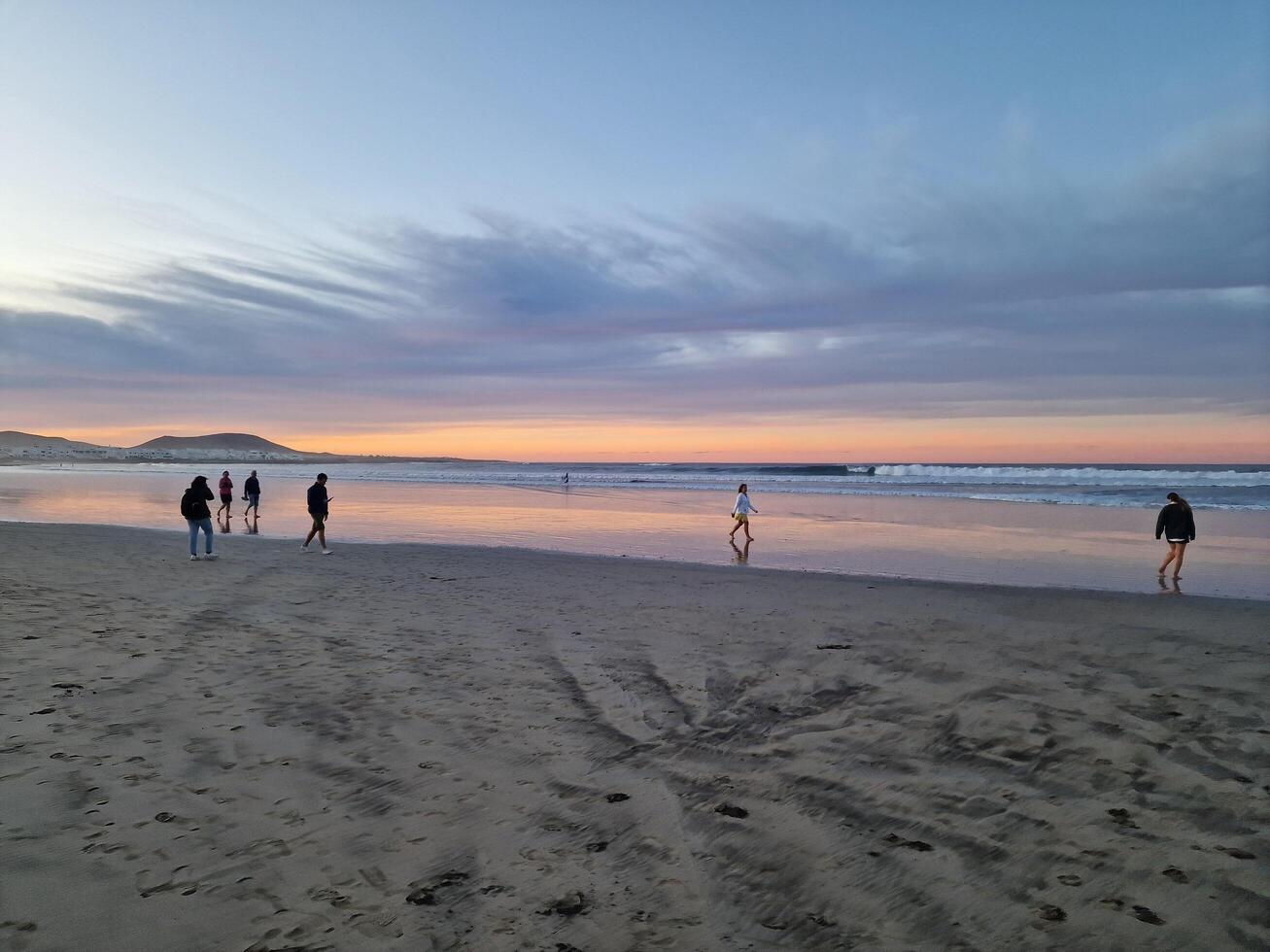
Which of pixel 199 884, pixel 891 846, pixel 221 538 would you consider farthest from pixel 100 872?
pixel 221 538

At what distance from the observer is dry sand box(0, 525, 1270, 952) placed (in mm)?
→ 3469

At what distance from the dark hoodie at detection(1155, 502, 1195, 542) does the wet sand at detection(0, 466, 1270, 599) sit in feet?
2.78

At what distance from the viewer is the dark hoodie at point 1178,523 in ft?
49.2

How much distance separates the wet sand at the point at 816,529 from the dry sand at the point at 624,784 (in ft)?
20.8

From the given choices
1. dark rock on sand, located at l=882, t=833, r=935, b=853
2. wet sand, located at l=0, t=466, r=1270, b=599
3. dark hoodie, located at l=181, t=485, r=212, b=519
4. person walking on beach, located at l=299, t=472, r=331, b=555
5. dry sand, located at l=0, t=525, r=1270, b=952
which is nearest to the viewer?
dry sand, located at l=0, t=525, r=1270, b=952

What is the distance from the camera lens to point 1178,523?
15109 mm

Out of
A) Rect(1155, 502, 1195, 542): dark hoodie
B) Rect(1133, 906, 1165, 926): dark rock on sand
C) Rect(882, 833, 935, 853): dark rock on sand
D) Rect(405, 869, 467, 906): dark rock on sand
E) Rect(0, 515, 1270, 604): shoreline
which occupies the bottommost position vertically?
Rect(1133, 906, 1165, 926): dark rock on sand

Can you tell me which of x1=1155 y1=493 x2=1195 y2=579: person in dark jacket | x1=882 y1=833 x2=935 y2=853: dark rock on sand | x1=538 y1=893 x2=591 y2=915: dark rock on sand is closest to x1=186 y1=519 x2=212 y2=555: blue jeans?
x1=538 y1=893 x2=591 y2=915: dark rock on sand

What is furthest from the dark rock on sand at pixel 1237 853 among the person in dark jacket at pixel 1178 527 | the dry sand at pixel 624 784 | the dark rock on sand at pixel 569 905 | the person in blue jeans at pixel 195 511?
the person in blue jeans at pixel 195 511

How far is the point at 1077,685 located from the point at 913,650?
1774 millimetres

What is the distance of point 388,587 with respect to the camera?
41.6 feet

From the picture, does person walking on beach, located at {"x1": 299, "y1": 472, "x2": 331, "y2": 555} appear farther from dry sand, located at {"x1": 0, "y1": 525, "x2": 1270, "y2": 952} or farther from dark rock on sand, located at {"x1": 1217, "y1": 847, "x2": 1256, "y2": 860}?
dark rock on sand, located at {"x1": 1217, "y1": 847, "x2": 1256, "y2": 860}

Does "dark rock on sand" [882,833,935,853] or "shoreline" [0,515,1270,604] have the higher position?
"shoreline" [0,515,1270,604]

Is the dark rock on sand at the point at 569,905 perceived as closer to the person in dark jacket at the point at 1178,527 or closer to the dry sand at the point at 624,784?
the dry sand at the point at 624,784
